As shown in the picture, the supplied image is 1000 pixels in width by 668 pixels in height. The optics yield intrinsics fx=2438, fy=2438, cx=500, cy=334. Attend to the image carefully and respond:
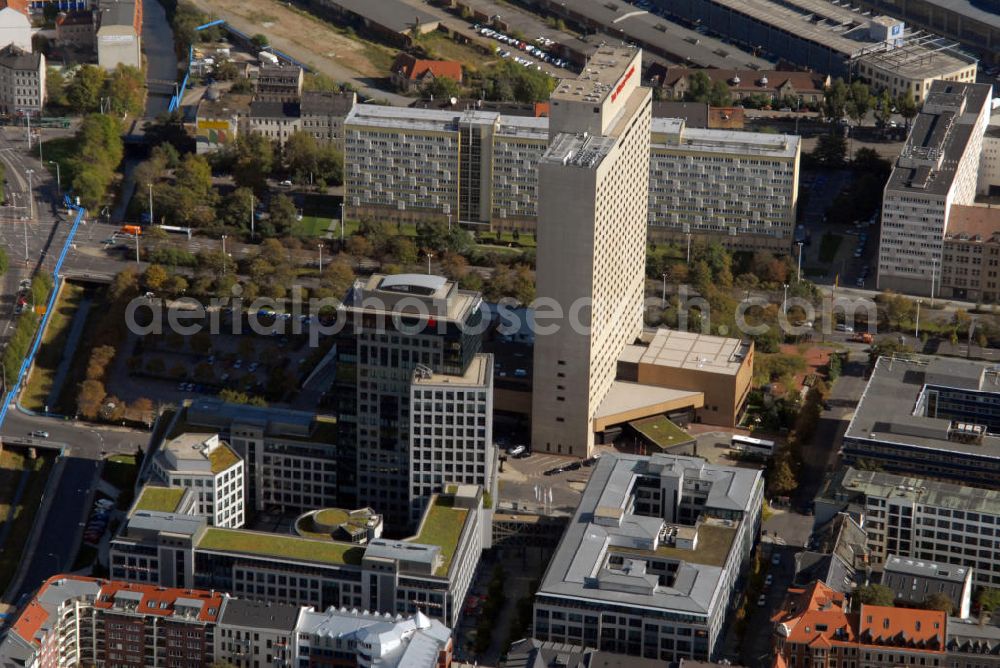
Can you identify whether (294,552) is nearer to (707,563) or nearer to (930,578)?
(707,563)

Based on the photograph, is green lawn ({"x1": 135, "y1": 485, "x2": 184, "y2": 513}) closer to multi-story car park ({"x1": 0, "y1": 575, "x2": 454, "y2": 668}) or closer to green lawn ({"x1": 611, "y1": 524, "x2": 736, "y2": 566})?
multi-story car park ({"x1": 0, "y1": 575, "x2": 454, "y2": 668})

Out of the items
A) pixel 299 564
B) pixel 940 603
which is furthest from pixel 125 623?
pixel 940 603

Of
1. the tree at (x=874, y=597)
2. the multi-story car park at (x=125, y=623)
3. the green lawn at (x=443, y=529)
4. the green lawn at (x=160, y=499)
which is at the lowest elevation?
the multi-story car park at (x=125, y=623)

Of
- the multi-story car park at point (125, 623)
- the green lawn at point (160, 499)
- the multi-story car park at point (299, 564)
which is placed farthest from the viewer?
the green lawn at point (160, 499)

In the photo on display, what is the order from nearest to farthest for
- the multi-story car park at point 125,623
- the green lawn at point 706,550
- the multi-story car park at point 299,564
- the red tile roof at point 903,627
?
the red tile roof at point 903,627 → the multi-story car park at point 125,623 → the multi-story car park at point 299,564 → the green lawn at point 706,550

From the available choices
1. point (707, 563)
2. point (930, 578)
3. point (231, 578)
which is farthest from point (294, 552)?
point (930, 578)

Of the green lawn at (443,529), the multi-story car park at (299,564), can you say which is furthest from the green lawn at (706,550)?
the multi-story car park at (299,564)

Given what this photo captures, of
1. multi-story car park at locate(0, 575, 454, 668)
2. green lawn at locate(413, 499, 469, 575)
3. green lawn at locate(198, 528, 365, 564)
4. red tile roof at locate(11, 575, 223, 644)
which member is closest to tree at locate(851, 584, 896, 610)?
green lawn at locate(413, 499, 469, 575)

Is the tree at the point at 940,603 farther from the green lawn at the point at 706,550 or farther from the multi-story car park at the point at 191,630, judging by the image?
the multi-story car park at the point at 191,630
